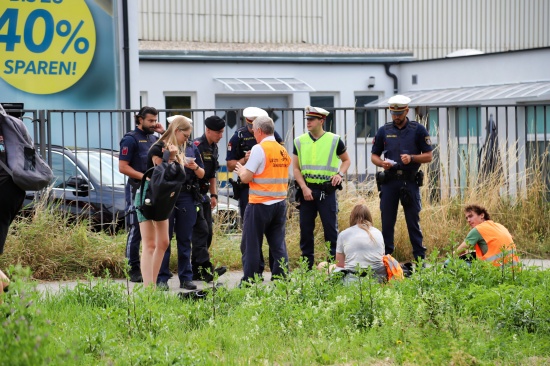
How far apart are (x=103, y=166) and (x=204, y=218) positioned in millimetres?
2589

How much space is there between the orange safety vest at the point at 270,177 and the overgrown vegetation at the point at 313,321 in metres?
1.35

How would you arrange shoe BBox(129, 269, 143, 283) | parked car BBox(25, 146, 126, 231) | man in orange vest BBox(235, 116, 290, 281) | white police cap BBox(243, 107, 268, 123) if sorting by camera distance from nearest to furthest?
1. man in orange vest BBox(235, 116, 290, 281)
2. shoe BBox(129, 269, 143, 283)
3. white police cap BBox(243, 107, 268, 123)
4. parked car BBox(25, 146, 126, 231)

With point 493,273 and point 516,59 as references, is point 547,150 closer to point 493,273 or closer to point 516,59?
point 493,273

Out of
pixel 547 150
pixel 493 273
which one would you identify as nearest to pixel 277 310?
pixel 493 273

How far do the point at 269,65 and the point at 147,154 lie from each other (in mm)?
15807

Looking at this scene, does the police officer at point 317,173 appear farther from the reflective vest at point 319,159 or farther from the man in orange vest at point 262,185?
the man in orange vest at point 262,185

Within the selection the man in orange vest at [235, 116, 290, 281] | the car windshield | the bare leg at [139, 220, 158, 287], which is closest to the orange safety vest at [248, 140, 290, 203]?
the man in orange vest at [235, 116, 290, 281]

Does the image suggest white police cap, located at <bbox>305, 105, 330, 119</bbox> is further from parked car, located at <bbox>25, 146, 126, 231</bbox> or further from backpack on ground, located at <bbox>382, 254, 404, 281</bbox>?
parked car, located at <bbox>25, 146, 126, 231</bbox>

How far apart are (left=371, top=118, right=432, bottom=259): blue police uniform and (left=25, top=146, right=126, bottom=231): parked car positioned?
323 centimetres

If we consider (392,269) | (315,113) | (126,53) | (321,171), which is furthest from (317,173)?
(126,53)

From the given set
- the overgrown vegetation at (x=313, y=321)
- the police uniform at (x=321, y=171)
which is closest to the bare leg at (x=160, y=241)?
the overgrown vegetation at (x=313, y=321)

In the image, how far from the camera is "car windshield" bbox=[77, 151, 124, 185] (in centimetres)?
1295

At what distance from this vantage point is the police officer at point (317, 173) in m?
11.3

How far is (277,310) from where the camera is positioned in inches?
310
